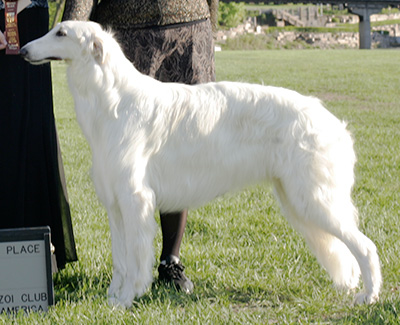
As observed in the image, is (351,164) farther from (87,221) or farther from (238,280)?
(87,221)

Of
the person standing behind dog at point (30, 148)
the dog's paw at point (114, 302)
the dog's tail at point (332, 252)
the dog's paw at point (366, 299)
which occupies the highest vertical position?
the person standing behind dog at point (30, 148)

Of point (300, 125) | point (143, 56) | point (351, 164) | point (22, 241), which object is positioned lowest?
point (22, 241)

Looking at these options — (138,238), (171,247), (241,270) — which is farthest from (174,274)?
(138,238)

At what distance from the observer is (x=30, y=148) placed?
13.0ft

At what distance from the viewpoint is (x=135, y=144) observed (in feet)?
11.2

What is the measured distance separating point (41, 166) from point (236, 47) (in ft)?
183

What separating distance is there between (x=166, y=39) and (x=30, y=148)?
1.04 m

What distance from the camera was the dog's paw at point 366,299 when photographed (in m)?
3.54

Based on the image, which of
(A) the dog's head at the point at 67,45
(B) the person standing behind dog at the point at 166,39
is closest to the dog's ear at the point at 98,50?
(A) the dog's head at the point at 67,45

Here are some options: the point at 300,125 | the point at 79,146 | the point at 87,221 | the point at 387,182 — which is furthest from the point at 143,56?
the point at 79,146

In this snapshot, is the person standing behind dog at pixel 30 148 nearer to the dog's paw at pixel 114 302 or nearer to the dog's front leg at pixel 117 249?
the dog's front leg at pixel 117 249

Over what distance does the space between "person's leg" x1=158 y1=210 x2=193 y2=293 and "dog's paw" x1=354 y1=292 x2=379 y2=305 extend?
1006mm

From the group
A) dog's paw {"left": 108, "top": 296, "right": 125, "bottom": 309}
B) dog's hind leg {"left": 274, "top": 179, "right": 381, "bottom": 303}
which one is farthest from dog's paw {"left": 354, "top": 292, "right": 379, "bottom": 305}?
dog's paw {"left": 108, "top": 296, "right": 125, "bottom": 309}

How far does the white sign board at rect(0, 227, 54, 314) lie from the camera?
3418 millimetres
